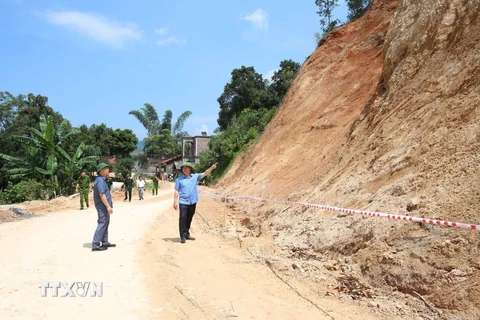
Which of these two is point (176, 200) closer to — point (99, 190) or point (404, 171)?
point (99, 190)

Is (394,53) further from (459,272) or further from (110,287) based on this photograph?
(110,287)

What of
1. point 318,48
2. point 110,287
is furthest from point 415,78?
point 318,48

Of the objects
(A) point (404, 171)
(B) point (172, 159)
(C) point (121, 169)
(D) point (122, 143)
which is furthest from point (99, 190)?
(B) point (172, 159)

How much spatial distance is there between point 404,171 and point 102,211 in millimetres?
5347

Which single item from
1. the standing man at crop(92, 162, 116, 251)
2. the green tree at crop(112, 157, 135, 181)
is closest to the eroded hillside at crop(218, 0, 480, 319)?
the standing man at crop(92, 162, 116, 251)

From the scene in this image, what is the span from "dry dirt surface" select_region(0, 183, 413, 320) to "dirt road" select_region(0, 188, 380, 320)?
0.01 metres

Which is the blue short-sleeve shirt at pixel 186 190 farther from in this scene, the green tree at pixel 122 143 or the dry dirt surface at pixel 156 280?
the green tree at pixel 122 143

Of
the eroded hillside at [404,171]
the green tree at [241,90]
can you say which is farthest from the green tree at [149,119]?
the eroded hillside at [404,171]

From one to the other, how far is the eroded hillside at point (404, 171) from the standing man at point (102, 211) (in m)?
3.21

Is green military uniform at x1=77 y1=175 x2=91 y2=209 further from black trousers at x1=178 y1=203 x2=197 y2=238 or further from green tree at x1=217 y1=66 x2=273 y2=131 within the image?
green tree at x1=217 y1=66 x2=273 y2=131

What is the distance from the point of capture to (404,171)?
21.8 ft

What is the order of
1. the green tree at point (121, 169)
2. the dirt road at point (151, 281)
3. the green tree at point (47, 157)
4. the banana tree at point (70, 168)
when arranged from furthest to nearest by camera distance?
the green tree at point (121, 169) → the banana tree at point (70, 168) → the green tree at point (47, 157) → the dirt road at point (151, 281)

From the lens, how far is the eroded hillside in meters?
4.57

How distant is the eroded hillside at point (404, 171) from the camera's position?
4566mm
